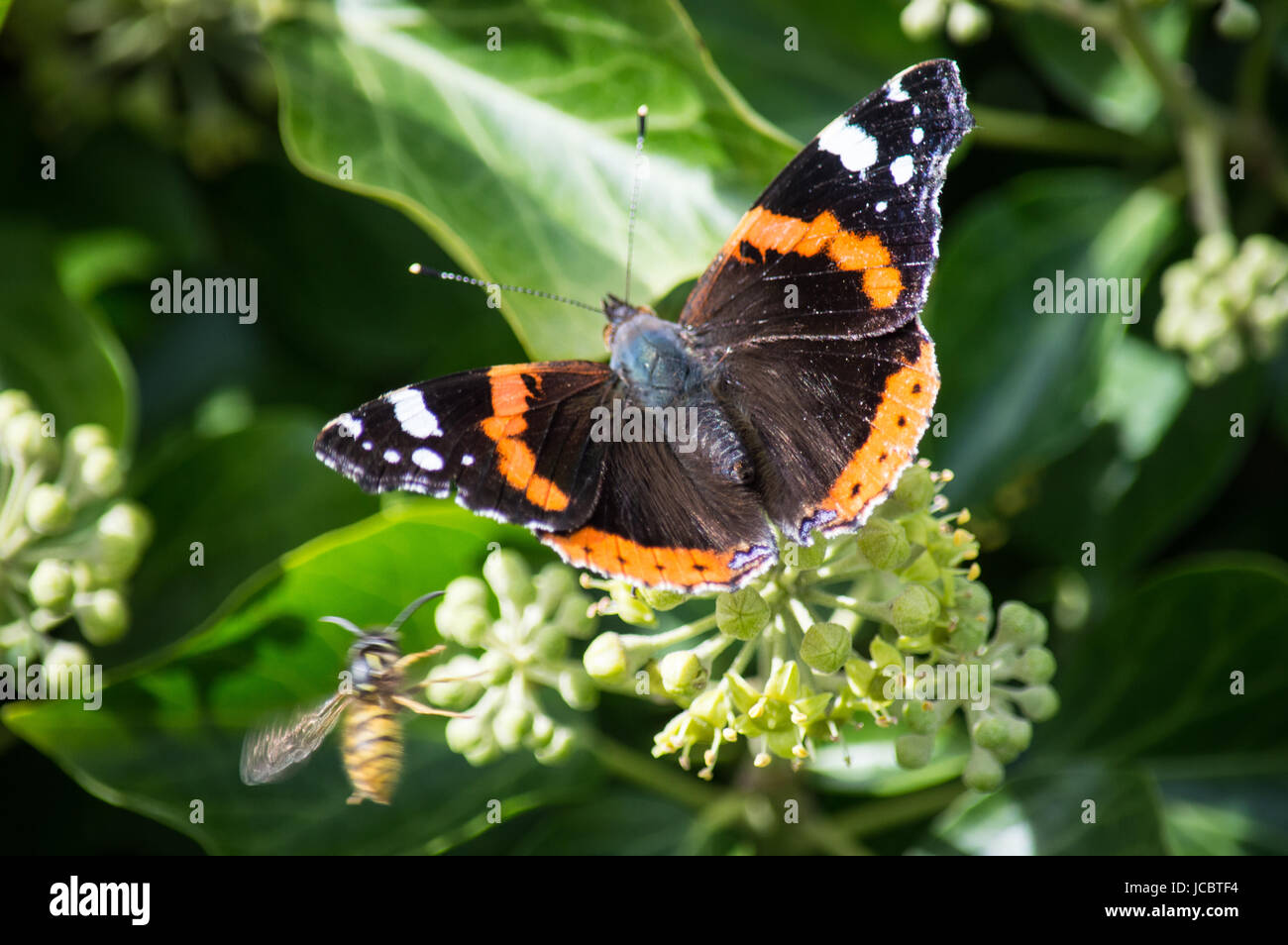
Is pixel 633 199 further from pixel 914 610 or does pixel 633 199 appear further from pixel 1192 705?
pixel 1192 705

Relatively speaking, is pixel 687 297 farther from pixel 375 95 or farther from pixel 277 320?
pixel 277 320

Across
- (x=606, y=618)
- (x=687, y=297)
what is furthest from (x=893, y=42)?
(x=606, y=618)

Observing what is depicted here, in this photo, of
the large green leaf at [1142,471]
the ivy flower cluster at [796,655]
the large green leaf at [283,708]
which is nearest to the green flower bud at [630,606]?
the ivy flower cluster at [796,655]

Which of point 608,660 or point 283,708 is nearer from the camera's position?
point 608,660

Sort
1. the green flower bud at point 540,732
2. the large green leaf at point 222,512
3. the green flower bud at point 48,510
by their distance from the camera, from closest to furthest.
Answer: the green flower bud at point 540,732, the green flower bud at point 48,510, the large green leaf at point 222,512

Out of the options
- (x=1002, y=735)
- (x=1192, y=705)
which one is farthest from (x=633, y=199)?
(x=1192, y=705)

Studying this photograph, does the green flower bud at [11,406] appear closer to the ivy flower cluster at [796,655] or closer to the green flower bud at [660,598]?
the ivy flower cluster at [796,655]

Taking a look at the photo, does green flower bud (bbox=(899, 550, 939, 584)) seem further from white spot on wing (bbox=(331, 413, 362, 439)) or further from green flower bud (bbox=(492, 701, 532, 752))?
white spot on wing (bbox=(331, 413, 362, 439))
